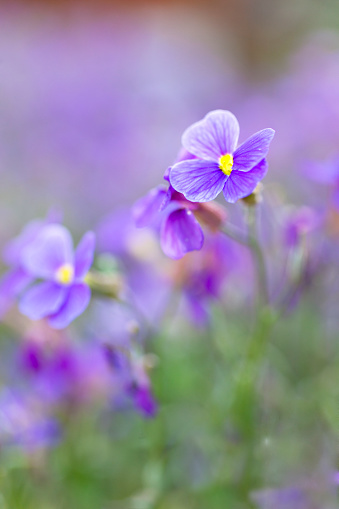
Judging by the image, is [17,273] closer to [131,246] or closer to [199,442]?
[131,246]

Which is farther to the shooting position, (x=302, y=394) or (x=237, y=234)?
(x=302, y=394)

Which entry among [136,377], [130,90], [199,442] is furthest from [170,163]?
[136,377]

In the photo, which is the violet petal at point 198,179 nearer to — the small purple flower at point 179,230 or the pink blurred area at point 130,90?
the small purple flower at point 179,230

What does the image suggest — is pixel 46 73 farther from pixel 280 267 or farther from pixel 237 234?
pixel 237 234

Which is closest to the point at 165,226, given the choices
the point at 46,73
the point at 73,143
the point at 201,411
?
the point at 201,411

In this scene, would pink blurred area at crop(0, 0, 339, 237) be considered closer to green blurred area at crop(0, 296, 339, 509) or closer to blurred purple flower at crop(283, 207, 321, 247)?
green blurred area at crop(0, 296, 339, 509)
